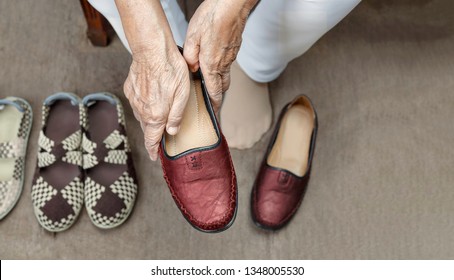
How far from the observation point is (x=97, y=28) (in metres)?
1.17

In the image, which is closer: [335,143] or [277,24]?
[277,24]

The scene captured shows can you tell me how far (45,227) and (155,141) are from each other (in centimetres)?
50

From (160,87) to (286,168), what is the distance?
1.69 ft

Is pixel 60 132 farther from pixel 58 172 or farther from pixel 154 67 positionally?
pixel 154 67

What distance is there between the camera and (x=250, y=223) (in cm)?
113

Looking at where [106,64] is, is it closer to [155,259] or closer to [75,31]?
[75,31]

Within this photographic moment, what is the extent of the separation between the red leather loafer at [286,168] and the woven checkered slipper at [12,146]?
2.03 ft

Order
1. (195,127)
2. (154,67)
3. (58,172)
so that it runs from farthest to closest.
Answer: (58,172), (195,127), (154,67)

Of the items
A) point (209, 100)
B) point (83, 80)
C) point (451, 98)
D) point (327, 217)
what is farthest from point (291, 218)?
point (83, 80)

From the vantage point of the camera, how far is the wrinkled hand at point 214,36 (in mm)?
714

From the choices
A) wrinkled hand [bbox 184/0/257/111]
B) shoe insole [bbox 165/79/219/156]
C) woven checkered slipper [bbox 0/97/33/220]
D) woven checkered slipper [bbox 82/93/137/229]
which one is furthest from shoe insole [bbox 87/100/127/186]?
wrinkled hand [bbox 184/0/257/111]

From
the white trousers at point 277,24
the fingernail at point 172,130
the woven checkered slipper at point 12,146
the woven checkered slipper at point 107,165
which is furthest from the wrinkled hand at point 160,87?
the woven checkered slipper at point 12,146

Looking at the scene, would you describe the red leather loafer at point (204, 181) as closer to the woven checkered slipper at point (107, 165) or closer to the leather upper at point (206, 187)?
the leather upper at point (206, 187)

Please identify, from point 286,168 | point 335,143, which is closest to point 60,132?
point 286,168
